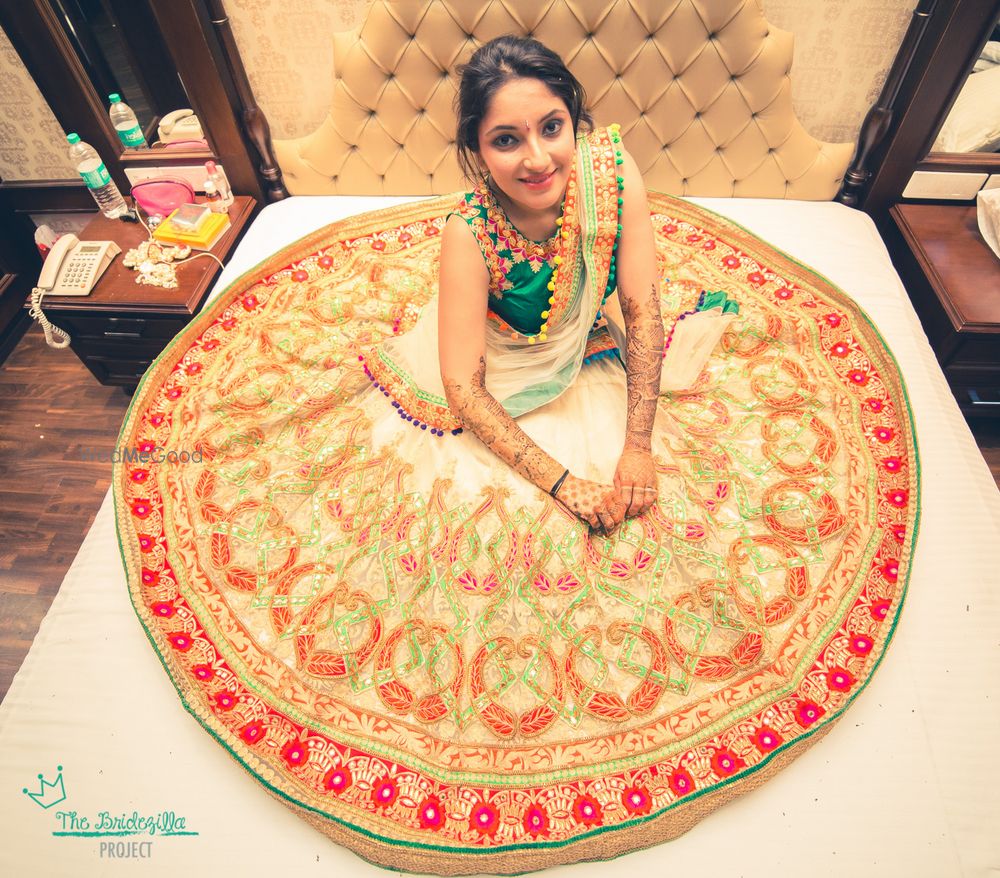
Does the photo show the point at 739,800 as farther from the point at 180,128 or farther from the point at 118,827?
the point at 180,128

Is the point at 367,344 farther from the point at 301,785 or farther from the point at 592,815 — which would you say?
the point at 592,815

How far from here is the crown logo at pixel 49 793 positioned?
1188 millimetres

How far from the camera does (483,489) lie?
4.68 ft

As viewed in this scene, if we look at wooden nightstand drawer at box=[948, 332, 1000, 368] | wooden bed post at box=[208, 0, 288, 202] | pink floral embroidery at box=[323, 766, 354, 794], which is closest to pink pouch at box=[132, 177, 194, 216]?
wooden bed post at box=[208, 0, 288, 202]

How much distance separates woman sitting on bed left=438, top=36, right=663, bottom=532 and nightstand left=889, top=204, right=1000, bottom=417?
45.0 inches

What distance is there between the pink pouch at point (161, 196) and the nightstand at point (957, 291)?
278 centimetres

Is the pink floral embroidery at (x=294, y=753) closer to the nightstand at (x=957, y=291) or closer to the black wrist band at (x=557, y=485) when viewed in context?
the black wrist band at (x=557, y=485)

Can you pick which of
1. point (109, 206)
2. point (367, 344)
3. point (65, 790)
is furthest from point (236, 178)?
point (65, 790)

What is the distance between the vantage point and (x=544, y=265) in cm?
149

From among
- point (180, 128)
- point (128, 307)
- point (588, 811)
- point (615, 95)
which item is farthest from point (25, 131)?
point (588, 811)

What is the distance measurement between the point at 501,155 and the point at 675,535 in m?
0.92

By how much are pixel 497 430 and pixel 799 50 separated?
6.09ft

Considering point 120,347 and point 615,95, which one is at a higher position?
point 615,95

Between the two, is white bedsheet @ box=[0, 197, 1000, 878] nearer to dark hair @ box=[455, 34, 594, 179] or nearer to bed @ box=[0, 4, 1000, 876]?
bed @ box=[0, 4, 1000, 876]
